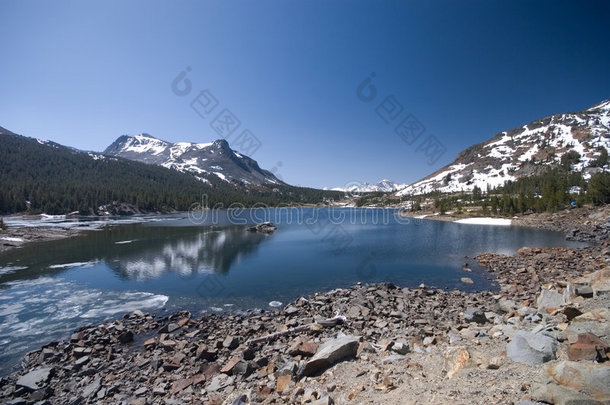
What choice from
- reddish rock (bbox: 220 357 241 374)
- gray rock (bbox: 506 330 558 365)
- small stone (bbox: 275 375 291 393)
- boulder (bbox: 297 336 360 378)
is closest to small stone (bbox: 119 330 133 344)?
reddish rock (bbox: 220 357 241 374)

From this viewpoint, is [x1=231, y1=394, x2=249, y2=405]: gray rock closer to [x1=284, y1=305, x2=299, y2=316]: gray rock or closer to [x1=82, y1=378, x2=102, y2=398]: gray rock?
[x1=82, y1=378, x2=102, y2=398]: gray rock

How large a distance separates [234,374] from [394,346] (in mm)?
5385

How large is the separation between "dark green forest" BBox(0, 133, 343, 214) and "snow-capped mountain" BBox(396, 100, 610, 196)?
124548mm

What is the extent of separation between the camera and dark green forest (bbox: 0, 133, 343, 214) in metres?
96.4

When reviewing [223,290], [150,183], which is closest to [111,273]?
[223,290]

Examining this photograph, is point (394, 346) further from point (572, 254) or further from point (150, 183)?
point (150, 183)

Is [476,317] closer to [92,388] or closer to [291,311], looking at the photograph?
[291,311]

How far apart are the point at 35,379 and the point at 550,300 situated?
20.3 metres

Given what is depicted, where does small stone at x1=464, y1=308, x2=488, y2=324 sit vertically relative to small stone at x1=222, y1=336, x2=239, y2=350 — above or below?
above

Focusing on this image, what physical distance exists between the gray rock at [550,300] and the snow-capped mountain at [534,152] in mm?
145989

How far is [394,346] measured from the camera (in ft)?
29.1

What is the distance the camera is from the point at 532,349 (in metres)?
6.37

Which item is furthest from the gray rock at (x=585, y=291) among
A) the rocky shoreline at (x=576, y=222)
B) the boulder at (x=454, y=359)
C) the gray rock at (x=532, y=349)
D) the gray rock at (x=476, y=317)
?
the rocky shoreline at (x=576, y=222)

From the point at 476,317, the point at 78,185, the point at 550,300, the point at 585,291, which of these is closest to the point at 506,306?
the point at 550,300
